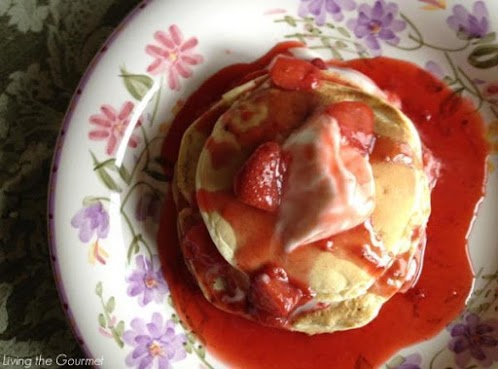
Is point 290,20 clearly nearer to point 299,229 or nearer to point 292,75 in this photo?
point 292,75

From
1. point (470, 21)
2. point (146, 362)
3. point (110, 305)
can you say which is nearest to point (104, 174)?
point (110, 305)

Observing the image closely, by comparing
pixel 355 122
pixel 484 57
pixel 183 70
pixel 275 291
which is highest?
pixel 183 70

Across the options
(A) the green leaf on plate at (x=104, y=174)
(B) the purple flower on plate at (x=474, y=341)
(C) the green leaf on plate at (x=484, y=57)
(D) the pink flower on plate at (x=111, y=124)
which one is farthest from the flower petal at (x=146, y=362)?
(C) the green leaf on plate at (x=484, y=57)

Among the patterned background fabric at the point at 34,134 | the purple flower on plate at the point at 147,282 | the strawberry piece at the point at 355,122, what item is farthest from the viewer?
the patterned background fabric at the point at 34,134

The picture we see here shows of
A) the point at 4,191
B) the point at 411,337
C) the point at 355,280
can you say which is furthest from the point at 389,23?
the point at 4,191

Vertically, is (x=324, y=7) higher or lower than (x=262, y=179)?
higher

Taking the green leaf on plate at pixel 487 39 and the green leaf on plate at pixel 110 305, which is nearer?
the green leaf on plate at pixel 110 305

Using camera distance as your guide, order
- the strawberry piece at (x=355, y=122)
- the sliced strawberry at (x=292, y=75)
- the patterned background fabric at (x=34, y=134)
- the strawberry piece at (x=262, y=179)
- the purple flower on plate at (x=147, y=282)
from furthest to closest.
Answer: the patterned background fabric at (x=34, y=134), the purple flower on plate at (x=147, y=282), the sliced strawberry at (x=292, y=75), the strawberry piece at (x=355, y=122), the strawberry piece at (x=262, y=179)

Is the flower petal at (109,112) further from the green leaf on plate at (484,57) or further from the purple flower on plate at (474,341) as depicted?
the purple flower on plate at (474,341)
